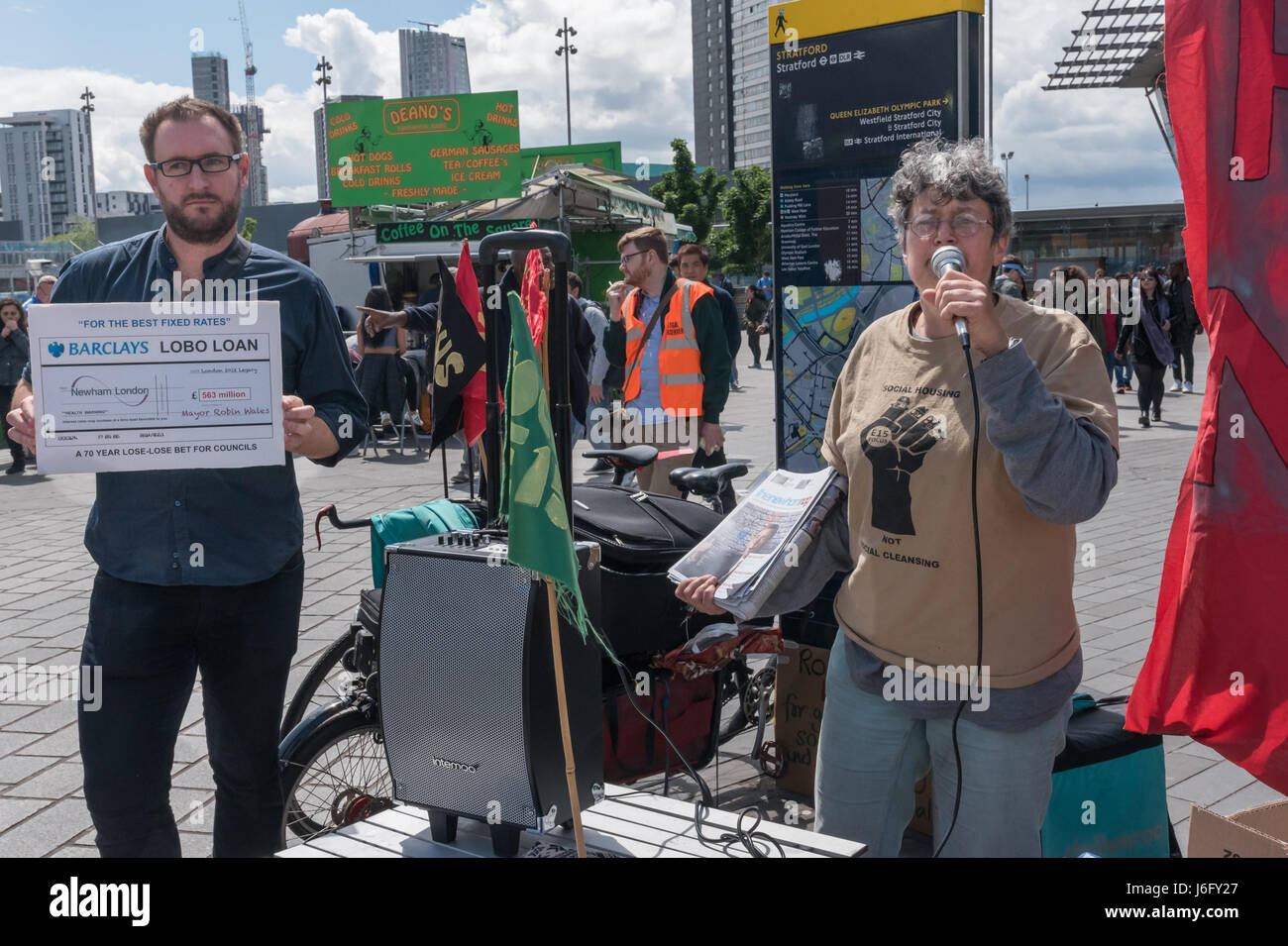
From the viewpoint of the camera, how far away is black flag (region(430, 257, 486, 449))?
13.3ft

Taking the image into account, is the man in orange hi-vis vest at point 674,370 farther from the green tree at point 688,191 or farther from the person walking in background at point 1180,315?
the green tree at point 688,191

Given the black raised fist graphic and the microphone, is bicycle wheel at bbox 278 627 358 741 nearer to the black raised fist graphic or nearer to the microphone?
the black raised fist graphic

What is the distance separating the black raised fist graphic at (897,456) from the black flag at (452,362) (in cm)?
192

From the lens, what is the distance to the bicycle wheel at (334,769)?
3496 millimetres

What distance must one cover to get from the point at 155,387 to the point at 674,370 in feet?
14.3

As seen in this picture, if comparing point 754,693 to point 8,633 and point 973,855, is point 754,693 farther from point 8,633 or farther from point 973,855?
point 8,633

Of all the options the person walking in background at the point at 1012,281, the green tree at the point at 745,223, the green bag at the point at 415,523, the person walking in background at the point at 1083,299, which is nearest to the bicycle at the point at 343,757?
the green bag at the point at 415,523

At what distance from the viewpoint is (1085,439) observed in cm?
221

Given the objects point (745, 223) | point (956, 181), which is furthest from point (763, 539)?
point (745, 223)

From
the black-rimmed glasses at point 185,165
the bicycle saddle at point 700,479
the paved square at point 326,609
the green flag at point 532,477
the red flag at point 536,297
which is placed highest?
the black-rimmed glasses at point 185,165

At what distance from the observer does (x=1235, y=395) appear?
2.44 meters

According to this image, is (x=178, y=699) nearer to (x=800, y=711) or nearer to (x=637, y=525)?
(x=637, y=525)

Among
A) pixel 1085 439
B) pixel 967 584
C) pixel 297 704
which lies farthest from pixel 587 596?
pixel 297 704

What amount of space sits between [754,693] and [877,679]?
80.4 inches
